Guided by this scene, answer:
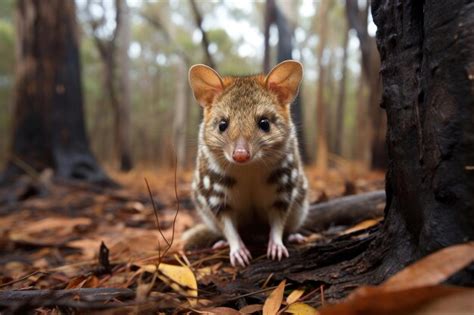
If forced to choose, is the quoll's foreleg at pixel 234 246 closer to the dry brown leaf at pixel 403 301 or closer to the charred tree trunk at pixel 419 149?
the charred tree trunk at pixel 419 149

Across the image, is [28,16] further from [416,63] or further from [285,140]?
[416,63]

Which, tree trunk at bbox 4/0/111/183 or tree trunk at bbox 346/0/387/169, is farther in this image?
tree trunk at bbox 346/0/387/169

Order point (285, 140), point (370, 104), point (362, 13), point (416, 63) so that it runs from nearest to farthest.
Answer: point (416, 63), point (285, 140), point (370, 104), point (362, 13)

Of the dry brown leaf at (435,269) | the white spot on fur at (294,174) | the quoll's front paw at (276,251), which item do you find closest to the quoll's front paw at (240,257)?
the quoll's front paw at (276,251)

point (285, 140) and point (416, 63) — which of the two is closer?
point (416, 63)

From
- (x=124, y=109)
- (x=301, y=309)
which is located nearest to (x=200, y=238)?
(x=301, y=309)

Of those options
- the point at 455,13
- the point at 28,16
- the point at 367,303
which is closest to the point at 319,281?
the point at 367,303

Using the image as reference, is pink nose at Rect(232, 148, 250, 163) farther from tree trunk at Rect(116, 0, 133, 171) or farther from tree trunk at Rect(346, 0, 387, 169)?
tree trunk at Rect(116, 0, 133, 171)

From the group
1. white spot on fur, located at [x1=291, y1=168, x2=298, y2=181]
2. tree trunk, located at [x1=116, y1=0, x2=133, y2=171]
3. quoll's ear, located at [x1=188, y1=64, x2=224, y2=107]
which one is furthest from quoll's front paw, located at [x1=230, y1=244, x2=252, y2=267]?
tree trunk, located at [x1=116, y1=0, x2=133, y2=171]
